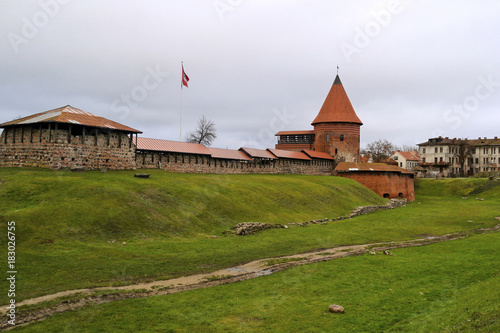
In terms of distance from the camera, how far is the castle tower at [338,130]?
62.6 m

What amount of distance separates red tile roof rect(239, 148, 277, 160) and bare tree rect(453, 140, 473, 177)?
54.8 meters

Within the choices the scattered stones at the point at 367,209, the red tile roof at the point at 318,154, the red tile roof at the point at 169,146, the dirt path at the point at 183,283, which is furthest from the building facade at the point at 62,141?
the red tile roof at the point at 318,154

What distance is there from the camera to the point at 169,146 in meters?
36.6

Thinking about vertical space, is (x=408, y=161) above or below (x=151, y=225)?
above

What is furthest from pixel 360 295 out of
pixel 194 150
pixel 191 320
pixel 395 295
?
pixel 194 150

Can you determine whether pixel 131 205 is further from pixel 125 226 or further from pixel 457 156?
pixel 457 156

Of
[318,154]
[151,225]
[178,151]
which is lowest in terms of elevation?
[151,225]

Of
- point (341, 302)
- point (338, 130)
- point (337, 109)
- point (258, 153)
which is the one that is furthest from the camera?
point (337, 109)

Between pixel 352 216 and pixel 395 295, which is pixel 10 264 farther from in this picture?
pixel 352 216

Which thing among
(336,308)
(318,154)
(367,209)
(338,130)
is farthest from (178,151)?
(338,130)

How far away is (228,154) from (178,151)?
8037 mm

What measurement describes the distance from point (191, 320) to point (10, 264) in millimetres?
7713

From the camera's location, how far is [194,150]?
3838cm

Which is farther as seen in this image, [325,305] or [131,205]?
[131,205]
